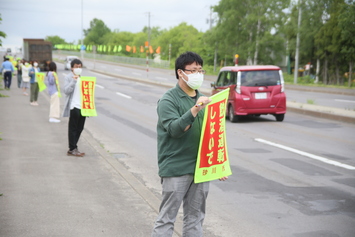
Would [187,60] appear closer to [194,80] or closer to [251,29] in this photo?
[194,80]

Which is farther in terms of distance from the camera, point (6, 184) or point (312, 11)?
point (312, 11)

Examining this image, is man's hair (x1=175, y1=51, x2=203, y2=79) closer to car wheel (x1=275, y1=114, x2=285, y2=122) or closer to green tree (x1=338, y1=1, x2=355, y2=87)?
car wheel (x1=275, y1=114, x2=285, y2=122)

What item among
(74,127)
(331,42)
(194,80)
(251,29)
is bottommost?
(74,127)

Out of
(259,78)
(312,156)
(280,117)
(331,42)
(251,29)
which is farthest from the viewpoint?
(251,29)

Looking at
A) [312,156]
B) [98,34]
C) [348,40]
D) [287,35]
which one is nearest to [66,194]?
[312,156]

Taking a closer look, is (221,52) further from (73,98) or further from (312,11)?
(73,98)

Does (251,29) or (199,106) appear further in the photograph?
(251,29)

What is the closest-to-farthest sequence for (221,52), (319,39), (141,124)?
1. (141,124)
2. (319,39)
3. (221,52)

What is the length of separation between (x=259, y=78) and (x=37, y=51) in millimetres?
41219

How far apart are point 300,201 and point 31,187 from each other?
3.69 meters

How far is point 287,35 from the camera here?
5494 centimetres

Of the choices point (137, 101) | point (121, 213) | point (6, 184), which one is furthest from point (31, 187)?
point (137, 101)

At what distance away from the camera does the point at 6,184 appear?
724 centimetres

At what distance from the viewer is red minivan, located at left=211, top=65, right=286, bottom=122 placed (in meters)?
16.3
